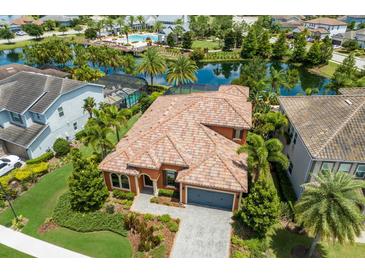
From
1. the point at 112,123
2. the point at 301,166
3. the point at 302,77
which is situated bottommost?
the point at 302,77

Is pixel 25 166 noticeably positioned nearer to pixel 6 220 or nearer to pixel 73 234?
pixel 6 220

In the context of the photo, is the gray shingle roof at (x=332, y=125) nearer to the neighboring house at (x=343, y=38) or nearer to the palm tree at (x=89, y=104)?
the palm tree at (x=89, y=104)

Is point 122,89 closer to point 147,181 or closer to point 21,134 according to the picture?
point 21,134

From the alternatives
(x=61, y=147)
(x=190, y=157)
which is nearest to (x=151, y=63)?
(x=61, y=147)

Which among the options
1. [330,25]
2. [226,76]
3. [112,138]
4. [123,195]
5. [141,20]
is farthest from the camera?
[141,20]

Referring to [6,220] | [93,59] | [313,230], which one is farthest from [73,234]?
[93,59]

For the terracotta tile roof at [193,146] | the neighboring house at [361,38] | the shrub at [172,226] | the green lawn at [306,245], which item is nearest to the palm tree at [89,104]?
the terracotta tile roof at [193,146]
